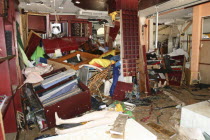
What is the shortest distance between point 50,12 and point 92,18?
6.49ft

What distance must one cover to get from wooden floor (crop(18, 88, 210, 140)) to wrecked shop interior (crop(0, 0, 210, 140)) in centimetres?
2

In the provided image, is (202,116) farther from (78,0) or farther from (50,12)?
(50,12)

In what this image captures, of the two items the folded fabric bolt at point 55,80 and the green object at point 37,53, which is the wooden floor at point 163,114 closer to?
the folded fabric bolt at point 55,80

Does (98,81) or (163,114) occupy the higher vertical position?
(98,81)

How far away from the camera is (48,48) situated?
5.82 m

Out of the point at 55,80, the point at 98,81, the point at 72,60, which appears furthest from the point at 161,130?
the point at 72,60

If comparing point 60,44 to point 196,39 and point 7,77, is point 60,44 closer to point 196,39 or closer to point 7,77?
point 7,77

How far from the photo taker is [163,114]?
3496mm

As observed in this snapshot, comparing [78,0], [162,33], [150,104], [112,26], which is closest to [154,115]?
[150,104]

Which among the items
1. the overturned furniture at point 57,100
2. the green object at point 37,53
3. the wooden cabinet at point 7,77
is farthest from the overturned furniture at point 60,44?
the wooden cabinet at point 7,77

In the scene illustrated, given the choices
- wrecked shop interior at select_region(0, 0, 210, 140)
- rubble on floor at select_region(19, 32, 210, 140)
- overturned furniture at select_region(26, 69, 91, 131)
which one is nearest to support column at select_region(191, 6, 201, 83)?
wrecked shop interior at select_region(0, 0, 210, 140)

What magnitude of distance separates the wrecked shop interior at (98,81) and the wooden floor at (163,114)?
0.06 ft

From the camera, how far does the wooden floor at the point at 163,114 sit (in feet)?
9.41

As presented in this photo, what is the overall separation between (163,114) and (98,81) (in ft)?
6.46
